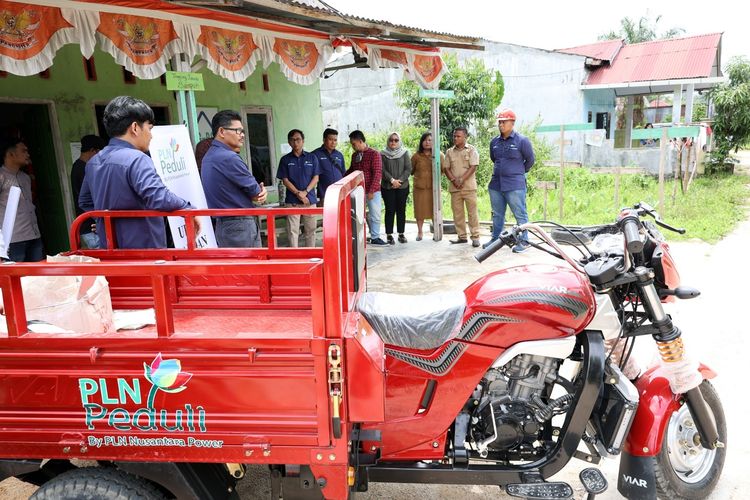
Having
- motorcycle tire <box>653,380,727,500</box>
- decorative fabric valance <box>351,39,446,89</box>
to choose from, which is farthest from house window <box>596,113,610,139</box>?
motorcycle tire <box>653,380,727,500</box>

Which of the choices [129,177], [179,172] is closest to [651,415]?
[129,177]

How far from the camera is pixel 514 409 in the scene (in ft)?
7.35

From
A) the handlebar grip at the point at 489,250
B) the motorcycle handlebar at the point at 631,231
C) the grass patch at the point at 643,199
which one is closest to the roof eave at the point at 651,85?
the grass patch at the point at 643,199

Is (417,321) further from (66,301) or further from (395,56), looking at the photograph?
(395,56)

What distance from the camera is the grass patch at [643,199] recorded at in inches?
359

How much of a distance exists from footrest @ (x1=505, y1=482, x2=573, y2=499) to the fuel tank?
1.91ft

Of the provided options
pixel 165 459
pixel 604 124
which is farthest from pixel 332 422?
pixel 604 124

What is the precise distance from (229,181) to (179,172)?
43 cm

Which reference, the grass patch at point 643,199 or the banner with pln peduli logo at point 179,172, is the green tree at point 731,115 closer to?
the grass patch at point 643,199

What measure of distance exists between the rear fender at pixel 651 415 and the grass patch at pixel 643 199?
6.57 metres

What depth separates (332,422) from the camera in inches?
73.1

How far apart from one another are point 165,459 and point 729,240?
8586mm

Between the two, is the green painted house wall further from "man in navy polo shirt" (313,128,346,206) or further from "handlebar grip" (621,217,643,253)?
"handlebar grip" (621,217,643,253)

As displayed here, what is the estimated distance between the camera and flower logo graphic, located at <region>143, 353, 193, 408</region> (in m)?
1.86
